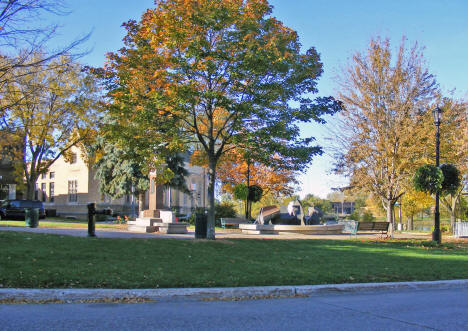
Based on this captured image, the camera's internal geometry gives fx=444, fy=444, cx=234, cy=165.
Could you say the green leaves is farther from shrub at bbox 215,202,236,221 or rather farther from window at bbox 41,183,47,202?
window at bbox 41,183,47,202

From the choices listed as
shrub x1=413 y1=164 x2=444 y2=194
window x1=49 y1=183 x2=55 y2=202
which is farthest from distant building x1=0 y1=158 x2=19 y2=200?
shrub x1=413 y1=164 x2=444 y2=194

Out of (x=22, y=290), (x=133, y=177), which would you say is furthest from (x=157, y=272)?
(x=133, y=177)

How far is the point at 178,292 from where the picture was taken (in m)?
7.79

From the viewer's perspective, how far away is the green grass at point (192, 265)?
8.40 m

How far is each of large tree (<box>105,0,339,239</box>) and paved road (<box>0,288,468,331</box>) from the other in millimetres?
8518

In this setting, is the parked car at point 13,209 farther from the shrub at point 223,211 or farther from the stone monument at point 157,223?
the shrub at point 223,211

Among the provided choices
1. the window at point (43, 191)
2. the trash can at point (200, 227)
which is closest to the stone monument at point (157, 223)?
the trash can at point (200, 227)

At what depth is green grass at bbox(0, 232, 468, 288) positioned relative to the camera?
8.40m

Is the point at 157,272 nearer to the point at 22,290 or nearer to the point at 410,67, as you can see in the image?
the point at 22,290

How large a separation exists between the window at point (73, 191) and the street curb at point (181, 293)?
40333 mm

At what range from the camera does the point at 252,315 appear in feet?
21.6

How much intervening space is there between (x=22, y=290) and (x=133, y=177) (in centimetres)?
2884

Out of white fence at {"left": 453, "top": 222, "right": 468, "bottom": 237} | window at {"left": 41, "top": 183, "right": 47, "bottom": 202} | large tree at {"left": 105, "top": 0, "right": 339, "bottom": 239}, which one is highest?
large tree at {"left": 105, "top": 0, "right": 339, "bottom": 239}

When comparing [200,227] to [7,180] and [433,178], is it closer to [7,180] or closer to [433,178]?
[433,178]
